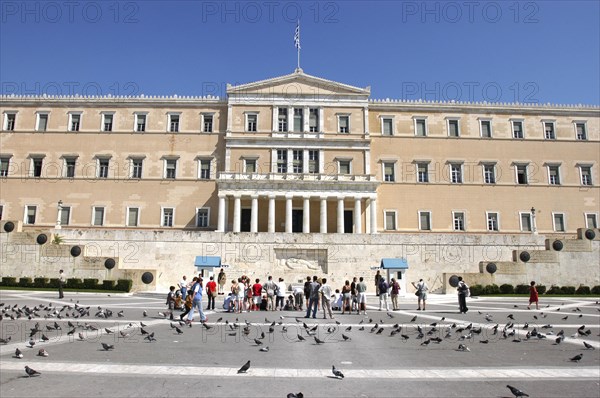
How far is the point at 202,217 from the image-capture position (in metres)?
48.1

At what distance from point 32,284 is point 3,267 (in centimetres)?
420

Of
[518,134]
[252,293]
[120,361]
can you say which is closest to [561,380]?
[120,361]

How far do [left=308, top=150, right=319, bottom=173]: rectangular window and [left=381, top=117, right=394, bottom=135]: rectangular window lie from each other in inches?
316

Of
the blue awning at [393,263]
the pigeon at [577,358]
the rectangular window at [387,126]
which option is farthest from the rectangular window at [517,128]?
the pigeon at [577,358]

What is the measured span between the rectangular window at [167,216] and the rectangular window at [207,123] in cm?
932

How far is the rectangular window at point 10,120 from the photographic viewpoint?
50.7 meters

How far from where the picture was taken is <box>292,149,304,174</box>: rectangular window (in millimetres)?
48531

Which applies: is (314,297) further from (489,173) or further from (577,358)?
(489,173)

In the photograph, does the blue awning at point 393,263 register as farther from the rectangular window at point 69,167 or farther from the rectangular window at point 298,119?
the rectangular window at point 69,167

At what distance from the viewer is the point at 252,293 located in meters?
21.8

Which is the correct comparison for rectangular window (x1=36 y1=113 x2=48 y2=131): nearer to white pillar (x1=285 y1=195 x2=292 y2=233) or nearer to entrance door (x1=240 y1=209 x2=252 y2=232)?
entrance door (x1=240 y1=209 x2=252 y2=232)

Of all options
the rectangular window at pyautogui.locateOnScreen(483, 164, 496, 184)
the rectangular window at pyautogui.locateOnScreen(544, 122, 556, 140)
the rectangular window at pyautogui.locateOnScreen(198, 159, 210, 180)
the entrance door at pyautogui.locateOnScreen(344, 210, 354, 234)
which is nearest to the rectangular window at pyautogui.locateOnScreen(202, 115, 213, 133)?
the rectangular window at pyautogui.locateOnScreen(198, 159, 210, 180)

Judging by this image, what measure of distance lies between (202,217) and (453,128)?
29.0 meters

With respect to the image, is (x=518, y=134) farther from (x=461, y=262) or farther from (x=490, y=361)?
(x=490, y=361)
